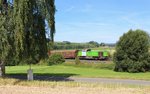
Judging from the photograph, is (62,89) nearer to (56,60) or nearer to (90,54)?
(56,60)

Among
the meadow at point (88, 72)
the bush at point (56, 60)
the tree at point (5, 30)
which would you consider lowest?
the meadow at point (88, 72)

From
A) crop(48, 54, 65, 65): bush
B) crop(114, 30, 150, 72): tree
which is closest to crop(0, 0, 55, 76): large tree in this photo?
crop(114, 30, 150, 72): tree

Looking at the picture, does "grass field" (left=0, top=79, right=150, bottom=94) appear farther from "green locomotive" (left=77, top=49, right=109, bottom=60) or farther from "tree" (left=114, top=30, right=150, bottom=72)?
"green locomotive" (left=77, top=49, right=109, bottom=60)

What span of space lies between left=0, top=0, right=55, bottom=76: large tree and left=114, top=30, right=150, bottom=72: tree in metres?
23.2

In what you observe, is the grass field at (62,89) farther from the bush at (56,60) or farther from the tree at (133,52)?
the bush at (56,60)

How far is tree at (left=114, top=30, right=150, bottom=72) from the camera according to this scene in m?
54.1

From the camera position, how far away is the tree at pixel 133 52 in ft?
177

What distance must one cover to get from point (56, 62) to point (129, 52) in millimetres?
22691

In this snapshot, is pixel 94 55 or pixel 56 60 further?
pixel 94 55

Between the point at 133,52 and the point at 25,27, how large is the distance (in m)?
27.5

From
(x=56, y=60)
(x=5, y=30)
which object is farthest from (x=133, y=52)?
(x=5, y=30)

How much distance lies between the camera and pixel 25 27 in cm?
3031

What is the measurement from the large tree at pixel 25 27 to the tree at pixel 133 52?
23.2 metres

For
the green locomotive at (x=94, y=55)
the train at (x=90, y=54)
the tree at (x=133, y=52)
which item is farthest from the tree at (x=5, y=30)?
the green locomotive at (x=94, y=55)
